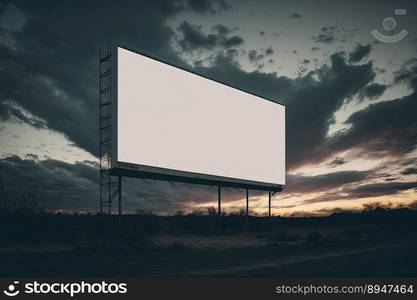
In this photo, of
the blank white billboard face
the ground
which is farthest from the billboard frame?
the ground

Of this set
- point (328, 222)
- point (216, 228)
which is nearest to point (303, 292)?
point (216, 228)

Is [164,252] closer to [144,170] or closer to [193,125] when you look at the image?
[144,170]

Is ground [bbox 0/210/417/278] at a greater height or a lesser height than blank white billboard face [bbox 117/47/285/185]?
lesser

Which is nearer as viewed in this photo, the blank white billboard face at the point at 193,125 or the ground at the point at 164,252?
the ground at the point at 164,252

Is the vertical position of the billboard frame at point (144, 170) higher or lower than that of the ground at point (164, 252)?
higher

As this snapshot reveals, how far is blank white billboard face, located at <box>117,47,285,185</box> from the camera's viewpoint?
70.5ft

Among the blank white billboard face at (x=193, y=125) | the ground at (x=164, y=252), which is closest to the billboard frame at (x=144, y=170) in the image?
the blank white billboard face at (x=193, y=125)

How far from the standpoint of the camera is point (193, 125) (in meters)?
25.1

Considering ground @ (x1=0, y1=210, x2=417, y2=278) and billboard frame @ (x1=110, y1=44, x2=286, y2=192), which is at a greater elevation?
billboard frame @ (x1=110, y1=44, x2=286, y2=192)

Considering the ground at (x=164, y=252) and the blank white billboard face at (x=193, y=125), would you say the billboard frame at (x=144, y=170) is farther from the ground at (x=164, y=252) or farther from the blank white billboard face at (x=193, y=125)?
the ground at (x=164, y=252)

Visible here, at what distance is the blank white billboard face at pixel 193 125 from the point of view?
21.5 meters

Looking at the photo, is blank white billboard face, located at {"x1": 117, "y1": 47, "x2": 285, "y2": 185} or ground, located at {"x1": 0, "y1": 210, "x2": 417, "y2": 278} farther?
blank white billboard face, located at {"x1": 117, "y1": 47, "x2": 285, "y2": 185}

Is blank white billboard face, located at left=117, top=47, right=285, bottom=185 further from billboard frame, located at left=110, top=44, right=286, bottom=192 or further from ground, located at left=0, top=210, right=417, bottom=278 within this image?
ground, located at left=0, top=210, right=417, bottom=278

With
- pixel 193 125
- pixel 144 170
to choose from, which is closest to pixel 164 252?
pixel 144 170
